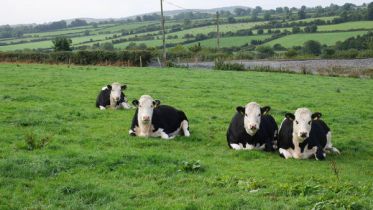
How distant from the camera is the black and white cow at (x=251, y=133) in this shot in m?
12.8

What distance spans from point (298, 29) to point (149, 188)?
3133 inches

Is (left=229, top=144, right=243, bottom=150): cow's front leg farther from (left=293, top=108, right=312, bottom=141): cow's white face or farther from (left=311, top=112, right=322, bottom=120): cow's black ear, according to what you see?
(left=311, top=112, right=322, bottom=120): cow's black ear

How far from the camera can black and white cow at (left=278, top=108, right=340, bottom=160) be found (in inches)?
476

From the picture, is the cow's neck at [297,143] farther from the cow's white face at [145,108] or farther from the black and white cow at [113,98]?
the black and white cow at [113,98]

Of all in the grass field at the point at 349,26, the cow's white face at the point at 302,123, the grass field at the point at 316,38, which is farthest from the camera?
the grass field at the point at 349,26

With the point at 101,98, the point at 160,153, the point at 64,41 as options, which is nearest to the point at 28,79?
the point at 101,98

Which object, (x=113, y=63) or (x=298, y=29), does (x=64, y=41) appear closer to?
(x=113, y=63)

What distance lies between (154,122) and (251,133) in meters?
2.85

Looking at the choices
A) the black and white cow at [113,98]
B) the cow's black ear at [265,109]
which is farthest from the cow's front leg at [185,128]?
the black and white cow at [113,98]

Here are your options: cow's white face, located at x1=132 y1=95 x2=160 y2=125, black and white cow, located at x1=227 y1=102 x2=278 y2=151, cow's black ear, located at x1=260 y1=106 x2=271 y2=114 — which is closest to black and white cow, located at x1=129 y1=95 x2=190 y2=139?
Answer: cow's white face, located at x1=132 y1=95 x2=160 y2=125

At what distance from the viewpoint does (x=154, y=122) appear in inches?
558

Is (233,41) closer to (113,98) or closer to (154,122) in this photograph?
(113,98)

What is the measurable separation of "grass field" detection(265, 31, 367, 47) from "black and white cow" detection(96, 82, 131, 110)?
57.4m

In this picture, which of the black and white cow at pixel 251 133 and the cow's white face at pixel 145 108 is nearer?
the black and white cow at pixel 251 133
